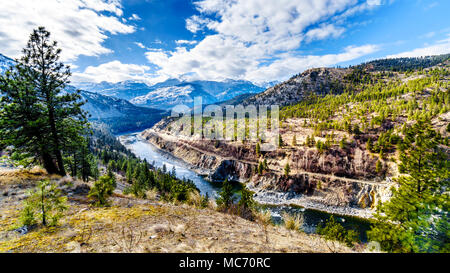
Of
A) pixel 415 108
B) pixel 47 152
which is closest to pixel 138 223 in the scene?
pixel 47 152

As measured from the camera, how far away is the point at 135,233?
573cm

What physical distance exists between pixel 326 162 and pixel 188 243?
60.8 metres

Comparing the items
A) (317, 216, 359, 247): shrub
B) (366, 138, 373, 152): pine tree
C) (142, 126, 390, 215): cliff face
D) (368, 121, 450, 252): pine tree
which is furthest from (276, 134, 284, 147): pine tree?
(368, 121, 450, 252): pine tree

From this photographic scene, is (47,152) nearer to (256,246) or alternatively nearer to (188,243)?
(188,243)

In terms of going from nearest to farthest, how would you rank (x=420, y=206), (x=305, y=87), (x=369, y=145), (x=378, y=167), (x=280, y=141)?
(x=420, y=206) → (x=378, y=167) → (x=369, y=145) → (x=280, y=141) → (x=305, y=87)

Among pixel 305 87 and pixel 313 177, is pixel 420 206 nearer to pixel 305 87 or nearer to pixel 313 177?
pixel 313 177

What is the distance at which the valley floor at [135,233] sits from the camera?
16.0ft

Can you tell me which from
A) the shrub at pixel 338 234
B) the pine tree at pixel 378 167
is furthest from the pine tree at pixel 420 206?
the pine tree at pixel 378 167

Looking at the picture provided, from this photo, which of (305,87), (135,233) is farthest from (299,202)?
(305,87)

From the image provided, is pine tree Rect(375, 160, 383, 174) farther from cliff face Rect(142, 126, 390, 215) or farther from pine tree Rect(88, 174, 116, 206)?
pine tree Rect(88, 174, 116, 206)

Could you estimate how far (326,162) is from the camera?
5553 centimetres

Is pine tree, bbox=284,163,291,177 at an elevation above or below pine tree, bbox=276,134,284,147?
below

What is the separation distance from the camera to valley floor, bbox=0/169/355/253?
16.0 feet

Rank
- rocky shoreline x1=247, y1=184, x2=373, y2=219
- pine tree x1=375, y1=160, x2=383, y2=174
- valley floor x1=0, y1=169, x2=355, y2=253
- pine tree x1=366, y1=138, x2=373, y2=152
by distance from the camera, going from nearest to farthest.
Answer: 1. valley floor x1=0, y1=169, x2=355, y2=253
2. rocky shoreline x1=247, y1=184, x2=373, y2=219
3. pine tree x1=375, y1=160, x2=383, y2=174
4. pine tree x1=366, y1=138, x2=373, y2=152
